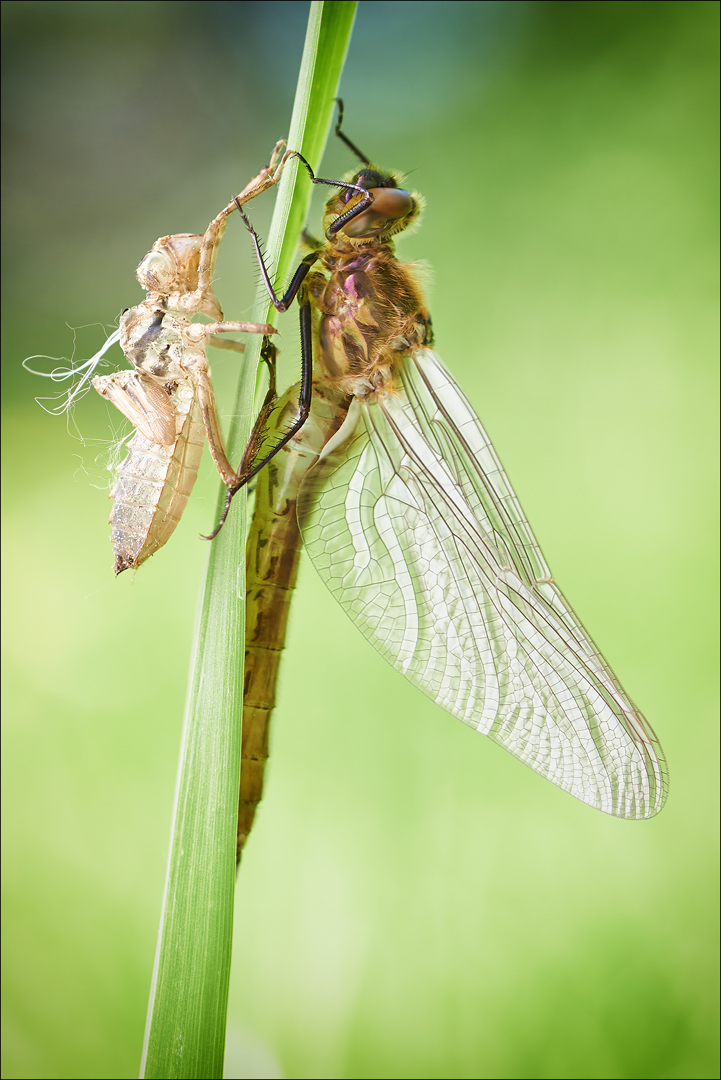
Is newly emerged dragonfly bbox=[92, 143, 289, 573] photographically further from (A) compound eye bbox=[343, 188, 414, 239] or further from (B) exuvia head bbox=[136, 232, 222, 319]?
(A) compound eye bbox=[343, 188, 414, 239]

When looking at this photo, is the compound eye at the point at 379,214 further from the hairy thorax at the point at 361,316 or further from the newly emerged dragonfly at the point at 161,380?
the newly emerged dragonfly at the point at 161,380

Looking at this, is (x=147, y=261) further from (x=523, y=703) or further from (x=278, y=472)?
(x=523, y=703)

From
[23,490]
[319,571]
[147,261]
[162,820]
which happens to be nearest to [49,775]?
[162,820]

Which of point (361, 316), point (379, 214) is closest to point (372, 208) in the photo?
point (379, 214)

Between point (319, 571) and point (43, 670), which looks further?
point (43, 670)

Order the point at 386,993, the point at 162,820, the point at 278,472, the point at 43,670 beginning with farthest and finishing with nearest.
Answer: the point at 43,670 → the point at 162,820 → the point at 386,993 → the point at 278,472

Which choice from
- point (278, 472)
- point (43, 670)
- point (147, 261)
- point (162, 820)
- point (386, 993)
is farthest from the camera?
point (43, 670)

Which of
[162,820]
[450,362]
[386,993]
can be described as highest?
[450,362]

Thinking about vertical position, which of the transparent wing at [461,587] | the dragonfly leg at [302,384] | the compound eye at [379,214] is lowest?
the transparent wing at [461,587]

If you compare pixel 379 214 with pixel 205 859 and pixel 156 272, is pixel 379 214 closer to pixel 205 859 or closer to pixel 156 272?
pixel 156 272

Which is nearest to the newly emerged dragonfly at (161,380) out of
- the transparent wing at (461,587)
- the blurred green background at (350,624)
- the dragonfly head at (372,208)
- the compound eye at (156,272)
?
the compound eye at (156,272)
